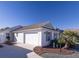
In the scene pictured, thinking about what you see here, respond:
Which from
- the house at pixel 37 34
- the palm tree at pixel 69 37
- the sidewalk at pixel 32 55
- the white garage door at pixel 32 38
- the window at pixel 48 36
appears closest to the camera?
the sidewalk at pixel 32 55

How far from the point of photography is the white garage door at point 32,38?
29.4 feet

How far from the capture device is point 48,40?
30.5 ft

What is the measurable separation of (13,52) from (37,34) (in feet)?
5.21

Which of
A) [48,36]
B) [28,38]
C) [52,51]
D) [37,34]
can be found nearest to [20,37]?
[28,38]

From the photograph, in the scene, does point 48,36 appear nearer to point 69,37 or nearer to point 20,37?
point 69,37

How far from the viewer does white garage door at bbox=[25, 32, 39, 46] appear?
896 cm

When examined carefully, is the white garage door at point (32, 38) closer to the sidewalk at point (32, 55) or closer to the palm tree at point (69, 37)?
the sidewalk at point (32, 55)

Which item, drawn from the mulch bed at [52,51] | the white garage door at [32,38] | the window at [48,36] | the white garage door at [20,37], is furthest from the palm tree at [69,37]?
the white garage door at [20,37]

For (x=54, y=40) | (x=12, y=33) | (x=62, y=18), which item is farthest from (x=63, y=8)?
(x=12, y=33)

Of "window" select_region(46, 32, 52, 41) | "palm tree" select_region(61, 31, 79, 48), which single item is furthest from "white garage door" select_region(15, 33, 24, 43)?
"palm tree" select_region(61, 31, 79, 48)

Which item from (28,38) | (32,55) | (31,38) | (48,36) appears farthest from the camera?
(48,36)

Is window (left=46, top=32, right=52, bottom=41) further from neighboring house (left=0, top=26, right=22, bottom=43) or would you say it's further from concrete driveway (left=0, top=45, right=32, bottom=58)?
neighboring house (left=0, top=26, right=22, bottom=43)

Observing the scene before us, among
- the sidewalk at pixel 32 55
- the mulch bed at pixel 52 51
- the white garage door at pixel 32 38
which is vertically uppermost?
the white garage door at pixel 32 38

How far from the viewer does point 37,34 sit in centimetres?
899
